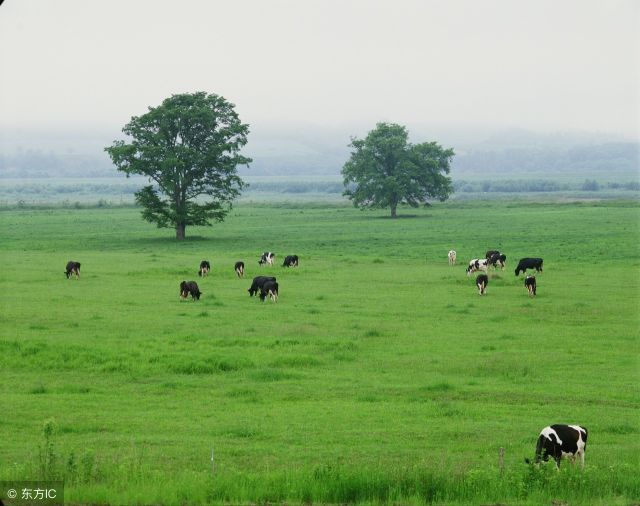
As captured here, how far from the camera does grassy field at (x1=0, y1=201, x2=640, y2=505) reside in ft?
46.5

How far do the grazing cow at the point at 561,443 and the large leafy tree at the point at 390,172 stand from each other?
85.0 m

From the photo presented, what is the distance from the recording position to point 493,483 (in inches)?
549

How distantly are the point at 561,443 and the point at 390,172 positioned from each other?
89952mm

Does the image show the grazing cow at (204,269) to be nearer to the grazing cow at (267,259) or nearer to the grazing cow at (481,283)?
the grazing cow at (267,259)

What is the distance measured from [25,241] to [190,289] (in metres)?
Result: 40.5

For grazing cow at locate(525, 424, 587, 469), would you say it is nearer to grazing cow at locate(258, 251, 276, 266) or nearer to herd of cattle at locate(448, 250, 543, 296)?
herd of cattle at locate(448, 250, 543, 296)

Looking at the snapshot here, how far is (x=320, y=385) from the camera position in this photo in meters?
21.6

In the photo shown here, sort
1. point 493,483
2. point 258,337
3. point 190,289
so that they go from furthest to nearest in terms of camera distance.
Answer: point 190,289 < point 258,337 < point 493,483

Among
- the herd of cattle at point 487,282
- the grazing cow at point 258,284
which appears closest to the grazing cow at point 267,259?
the herd of cattle at point 487,282

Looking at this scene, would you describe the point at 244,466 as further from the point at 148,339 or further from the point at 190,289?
the point at 190,289

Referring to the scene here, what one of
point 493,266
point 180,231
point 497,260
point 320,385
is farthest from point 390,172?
point 320,385

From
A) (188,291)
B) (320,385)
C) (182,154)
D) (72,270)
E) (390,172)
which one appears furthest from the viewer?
(390,172)

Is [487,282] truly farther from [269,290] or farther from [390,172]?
[390,172]

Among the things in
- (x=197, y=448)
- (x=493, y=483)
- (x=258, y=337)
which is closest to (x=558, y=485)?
(x=493, y=483)
